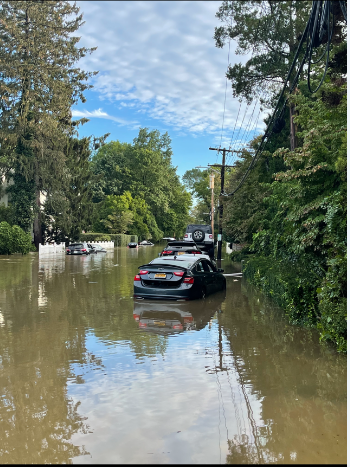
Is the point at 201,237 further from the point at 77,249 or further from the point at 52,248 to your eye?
the point at 52,248

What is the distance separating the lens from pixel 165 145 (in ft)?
355

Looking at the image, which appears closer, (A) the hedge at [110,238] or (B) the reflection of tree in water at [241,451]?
(B) the reflection of tree in water at [241,451]

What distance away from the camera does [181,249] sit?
21.9 metres

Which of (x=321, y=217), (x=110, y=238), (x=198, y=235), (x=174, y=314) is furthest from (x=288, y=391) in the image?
(x=110, y=238)

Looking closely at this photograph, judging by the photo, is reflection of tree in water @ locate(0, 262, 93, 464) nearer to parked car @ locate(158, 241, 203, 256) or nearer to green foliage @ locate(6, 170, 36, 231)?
parked car @ locate(158, 241, 203, 256)

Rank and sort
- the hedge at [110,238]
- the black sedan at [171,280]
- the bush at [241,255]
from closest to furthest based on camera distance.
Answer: the black sedan at [171,280] < the bush at [241,255] < the hedge at [110,238]

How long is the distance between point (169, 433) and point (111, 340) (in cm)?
442

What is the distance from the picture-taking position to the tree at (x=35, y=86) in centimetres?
4509

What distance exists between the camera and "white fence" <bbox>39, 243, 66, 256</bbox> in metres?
50.6

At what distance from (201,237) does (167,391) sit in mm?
33003

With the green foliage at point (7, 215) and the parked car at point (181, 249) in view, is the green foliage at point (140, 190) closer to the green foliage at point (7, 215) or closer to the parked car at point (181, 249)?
the green foliage at point (7, 215)

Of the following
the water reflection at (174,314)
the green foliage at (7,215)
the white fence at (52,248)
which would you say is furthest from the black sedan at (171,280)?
the white fence at (52,248)

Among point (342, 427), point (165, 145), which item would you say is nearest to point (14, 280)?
point (342, 427)

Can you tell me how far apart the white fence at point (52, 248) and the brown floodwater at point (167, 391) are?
4011cm
